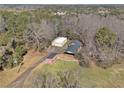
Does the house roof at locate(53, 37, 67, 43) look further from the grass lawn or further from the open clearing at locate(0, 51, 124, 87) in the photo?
the grass lawn

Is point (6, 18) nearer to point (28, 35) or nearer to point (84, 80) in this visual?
point (28, 35)

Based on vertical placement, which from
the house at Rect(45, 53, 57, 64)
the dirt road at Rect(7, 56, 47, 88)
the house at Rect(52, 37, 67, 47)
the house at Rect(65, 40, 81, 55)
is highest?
the house at Rect(52, 37, 67, 47)

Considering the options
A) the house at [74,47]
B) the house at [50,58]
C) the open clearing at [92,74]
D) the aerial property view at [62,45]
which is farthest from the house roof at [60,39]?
the open clearing at [92,74]

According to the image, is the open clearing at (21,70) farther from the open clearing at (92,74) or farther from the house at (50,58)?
the open clearing at (92,74)

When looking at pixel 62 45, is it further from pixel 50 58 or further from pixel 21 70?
pixel 21 70

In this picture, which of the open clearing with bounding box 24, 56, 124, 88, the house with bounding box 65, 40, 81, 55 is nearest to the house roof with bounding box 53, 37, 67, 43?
the house with bounding box 65, 40, 81, 55
